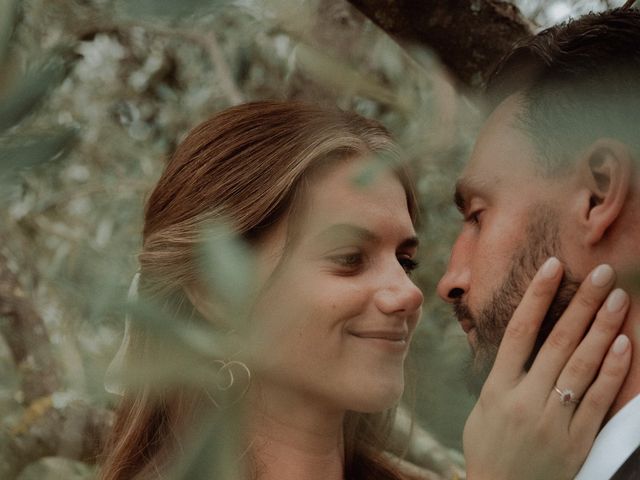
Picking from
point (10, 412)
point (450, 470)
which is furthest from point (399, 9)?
point (10, 412)

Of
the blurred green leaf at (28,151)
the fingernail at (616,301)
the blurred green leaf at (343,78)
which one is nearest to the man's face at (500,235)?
the fingernail at (616,301)

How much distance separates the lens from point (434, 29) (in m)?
2.25

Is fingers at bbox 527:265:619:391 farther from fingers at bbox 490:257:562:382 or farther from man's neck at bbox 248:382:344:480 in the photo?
man's neck at bbox 248:382:344:480

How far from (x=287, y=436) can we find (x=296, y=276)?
381 millimetres

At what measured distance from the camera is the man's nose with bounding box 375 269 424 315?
80.0 inches

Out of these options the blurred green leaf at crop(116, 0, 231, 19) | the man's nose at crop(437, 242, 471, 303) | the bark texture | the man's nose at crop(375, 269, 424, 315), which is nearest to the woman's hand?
the man's nose at crop(437, 242, 471, 303)

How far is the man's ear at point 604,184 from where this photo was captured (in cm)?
163

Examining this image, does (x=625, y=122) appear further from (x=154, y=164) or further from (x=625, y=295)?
(x=154, y=164)

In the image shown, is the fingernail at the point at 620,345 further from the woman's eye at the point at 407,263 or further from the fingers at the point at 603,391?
the woman's eye at the point at 407,263

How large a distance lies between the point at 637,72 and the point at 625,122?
5.3 inches

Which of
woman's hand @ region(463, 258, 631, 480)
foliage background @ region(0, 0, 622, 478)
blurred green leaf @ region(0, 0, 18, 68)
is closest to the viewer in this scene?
blurred green leaf @ region(0, 0, 18, 68)

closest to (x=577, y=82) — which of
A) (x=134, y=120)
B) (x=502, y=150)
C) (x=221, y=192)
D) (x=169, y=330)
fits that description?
(x=502, y=150)

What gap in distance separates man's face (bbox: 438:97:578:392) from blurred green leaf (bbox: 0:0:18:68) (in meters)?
1.06

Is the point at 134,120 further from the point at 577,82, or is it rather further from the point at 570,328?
the point at 570,328
